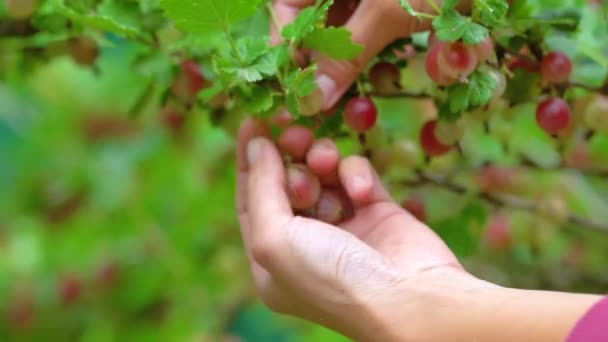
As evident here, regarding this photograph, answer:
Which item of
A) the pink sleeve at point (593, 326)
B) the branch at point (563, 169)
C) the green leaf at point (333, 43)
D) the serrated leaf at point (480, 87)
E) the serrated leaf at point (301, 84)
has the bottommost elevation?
the branch at point (563, 169)

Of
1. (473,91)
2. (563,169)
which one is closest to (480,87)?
(473,91)

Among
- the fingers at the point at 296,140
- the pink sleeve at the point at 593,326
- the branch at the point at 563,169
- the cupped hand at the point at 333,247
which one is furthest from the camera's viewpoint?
the branch at the point at 563,169

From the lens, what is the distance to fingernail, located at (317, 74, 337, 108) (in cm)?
62

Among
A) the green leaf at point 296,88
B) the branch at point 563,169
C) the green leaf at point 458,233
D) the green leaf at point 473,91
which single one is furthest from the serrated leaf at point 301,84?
the branch at point 563,169

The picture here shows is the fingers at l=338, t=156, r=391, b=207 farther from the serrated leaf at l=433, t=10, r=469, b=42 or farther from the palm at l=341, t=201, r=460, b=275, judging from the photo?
the serrated leaf at l=433, t=10, r=469, b=42

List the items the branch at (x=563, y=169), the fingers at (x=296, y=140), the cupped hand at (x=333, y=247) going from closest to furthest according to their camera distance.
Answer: the cupped hand at (x=333, y=247) → the fingers at (x=296, y=140) → the branch at (x=563, y=169)

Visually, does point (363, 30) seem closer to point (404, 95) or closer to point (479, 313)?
point (404, 95)

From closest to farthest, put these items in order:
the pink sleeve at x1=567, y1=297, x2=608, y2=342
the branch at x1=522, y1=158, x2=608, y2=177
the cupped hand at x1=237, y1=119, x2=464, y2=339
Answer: the pink sleeve at x1=567, y1=297, x2=608, y2=342, the cupped hand at x1=237, y1=119, x2=464, y2=339, the branch at x1=522, y1=158, x2=608, y2=177

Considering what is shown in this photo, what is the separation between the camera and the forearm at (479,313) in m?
0.44

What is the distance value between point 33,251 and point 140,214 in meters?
0.23

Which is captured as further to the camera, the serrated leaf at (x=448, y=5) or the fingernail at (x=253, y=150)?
the fingernail at (x=253, y=150)

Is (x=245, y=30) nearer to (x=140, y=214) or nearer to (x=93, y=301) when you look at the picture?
(x=140, y=214)

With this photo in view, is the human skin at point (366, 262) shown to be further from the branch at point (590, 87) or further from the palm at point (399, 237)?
the branch at point (590, 87)

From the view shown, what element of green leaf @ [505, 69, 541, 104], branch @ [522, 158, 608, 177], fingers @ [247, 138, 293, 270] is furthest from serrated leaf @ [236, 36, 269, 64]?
branch @ [522, 158, 608, 177]
